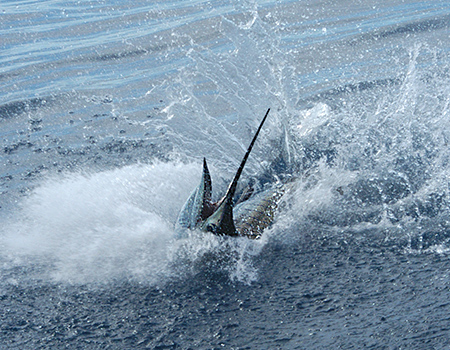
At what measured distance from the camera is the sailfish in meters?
4.61

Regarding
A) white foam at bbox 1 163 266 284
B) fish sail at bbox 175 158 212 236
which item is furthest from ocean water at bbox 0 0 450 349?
fish sail at bbox 175 158 212 236

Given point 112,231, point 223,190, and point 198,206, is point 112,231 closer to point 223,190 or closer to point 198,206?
point 198,206

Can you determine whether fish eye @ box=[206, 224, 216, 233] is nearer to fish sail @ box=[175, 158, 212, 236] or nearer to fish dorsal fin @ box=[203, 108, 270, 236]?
fish dorsal fin @ box=[203, 108, 270, 236]

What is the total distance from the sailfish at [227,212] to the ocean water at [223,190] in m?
0.11

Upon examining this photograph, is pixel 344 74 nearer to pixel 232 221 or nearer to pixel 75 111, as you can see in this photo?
pixel 75 111

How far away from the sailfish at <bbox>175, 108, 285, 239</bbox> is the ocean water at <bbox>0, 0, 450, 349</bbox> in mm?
105

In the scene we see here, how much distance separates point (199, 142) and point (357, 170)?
208cm

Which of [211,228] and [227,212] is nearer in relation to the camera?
[227,212]

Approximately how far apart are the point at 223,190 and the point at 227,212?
4.58ft

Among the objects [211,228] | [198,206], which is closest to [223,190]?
[198,206]

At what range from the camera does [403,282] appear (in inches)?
169

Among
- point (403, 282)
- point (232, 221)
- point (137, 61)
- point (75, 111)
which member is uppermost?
point (137, 61)

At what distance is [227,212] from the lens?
4.60m

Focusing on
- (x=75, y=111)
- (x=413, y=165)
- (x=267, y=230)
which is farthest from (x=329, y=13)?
(x=267, y=230)
